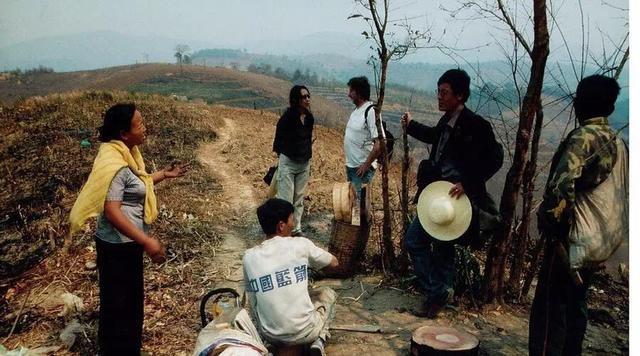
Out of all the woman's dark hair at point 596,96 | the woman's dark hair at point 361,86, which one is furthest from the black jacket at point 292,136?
the woman's dark hair at point 596,96

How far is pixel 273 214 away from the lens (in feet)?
9.17

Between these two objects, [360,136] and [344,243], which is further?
[360,136]

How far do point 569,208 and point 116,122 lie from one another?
274 cm

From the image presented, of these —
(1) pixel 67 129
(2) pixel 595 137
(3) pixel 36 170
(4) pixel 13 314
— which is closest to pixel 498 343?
(2) pixel 595 137

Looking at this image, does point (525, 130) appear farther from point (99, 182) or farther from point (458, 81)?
point (99, 182)

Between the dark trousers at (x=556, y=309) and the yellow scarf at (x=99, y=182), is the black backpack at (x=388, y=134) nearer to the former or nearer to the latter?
the dark trousers at (x=556, y=309)

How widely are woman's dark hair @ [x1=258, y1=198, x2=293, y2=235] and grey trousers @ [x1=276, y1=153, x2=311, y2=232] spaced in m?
2.21

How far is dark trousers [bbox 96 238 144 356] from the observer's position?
8.85 ft

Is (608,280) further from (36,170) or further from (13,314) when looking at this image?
(36,170)

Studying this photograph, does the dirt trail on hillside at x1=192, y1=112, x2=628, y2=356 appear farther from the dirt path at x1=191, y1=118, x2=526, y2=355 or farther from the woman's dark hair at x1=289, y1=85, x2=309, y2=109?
the woman's dark hair at x1=289, y1=85, x2=309, y2=109

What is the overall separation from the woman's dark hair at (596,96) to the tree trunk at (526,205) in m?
0.87

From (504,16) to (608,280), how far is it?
136 inches

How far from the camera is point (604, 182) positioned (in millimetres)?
2463

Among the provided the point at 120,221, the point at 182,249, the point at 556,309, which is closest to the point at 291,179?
the point at 182,249
